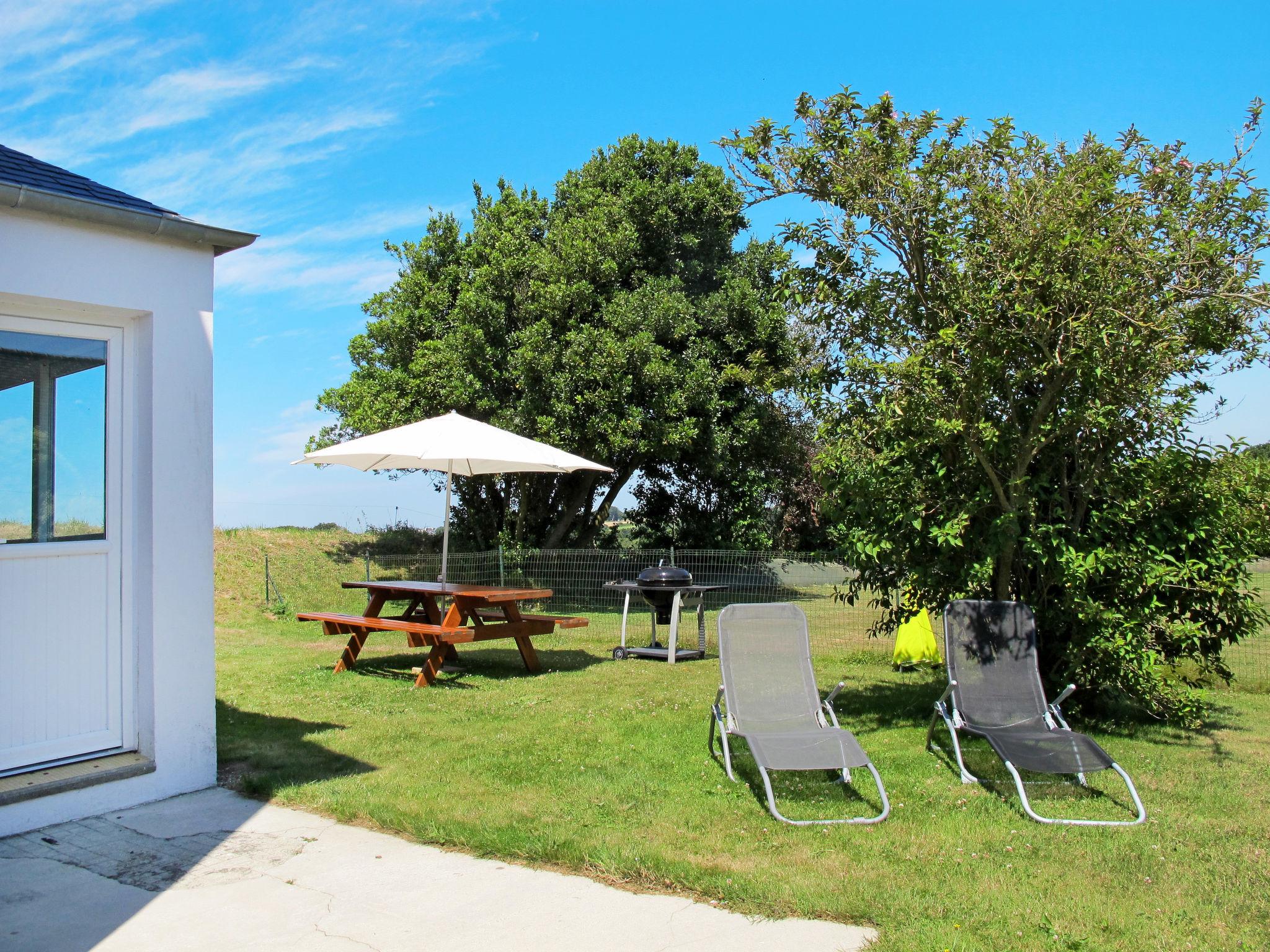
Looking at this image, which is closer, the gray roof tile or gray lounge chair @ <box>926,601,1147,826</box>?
the gray roof tile

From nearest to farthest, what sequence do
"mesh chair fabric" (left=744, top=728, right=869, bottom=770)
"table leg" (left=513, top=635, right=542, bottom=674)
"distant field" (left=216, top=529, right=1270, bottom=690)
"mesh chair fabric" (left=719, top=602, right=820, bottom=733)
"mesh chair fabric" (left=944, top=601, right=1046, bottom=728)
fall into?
1. "mesh chair fabric" (left=744, top=728, right=869, bottom=770)
2. "mesh chair fabric" (left=719, top=602, right=820, bottom=733)
3. "mesh chair fabric" (left=944, top=601, right=1046, bottom=728)
4. "table leg" (left=513, top=635, right=542, bottom=674)
5. "distant field" (left=216, top=529, right=1270, bottom=690)

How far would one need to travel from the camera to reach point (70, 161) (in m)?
5.66

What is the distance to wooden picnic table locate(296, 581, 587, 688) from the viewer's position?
9.02 metres

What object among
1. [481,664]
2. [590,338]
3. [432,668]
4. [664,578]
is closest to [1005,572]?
[664,578]

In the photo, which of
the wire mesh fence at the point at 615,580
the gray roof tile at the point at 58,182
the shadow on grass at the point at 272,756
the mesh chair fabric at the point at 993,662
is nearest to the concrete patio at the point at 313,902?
the shadow on grass at the point at 272,756

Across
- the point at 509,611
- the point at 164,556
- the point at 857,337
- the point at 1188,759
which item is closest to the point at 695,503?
the point at 509,611

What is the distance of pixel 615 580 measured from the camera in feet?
47.1

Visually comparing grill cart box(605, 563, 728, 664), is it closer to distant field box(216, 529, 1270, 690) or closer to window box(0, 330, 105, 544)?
distant field box(216, 529, 1270, 690)

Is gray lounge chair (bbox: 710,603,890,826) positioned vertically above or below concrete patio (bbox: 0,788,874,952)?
above

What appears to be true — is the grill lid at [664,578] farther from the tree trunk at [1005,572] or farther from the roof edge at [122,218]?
the roof edge at [122,218]

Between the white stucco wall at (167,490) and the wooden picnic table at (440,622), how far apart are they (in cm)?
344

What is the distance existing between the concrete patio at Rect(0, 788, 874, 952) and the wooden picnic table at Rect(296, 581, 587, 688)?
4242 millimetres

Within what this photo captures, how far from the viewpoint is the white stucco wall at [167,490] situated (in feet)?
17.1

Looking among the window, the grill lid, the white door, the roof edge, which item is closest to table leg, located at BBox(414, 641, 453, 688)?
the grill lid
